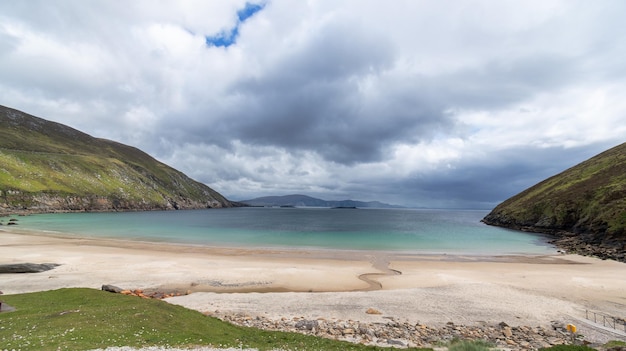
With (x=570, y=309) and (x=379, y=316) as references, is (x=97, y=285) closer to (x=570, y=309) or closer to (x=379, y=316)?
(x=379, y=316)

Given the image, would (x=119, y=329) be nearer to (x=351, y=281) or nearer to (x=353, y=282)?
(x=353, y=282)

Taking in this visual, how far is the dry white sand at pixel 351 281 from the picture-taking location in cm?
2347

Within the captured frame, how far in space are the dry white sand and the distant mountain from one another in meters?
20.7

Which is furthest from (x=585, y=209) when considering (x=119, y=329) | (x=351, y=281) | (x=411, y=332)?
(x=119, y=329)

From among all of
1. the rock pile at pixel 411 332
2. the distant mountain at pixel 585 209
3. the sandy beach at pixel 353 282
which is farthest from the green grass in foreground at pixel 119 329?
the distant mountain at pixel 585 209

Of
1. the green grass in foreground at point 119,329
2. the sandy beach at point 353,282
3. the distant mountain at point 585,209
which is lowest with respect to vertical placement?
the sandy beach at point 353,282

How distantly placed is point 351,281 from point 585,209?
95.4 m

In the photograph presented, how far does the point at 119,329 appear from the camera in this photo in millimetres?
14062

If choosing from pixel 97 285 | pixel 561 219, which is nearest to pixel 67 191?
pixel 97 285

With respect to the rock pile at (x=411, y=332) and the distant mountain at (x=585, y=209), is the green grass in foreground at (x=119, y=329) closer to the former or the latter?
the rock pile at (x=411, y=332)

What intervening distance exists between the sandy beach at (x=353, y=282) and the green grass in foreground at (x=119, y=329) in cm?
561

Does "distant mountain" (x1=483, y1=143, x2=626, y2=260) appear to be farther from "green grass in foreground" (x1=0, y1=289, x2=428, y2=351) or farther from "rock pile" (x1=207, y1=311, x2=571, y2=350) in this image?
"green grass in foreground" (x1=0, y1=289, x2=428, y2=351)

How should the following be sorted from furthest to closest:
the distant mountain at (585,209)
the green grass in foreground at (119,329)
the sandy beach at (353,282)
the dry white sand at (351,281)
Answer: the distant mountain at (585,209), the dry white sand at (351,281), the sandy beach at (353,282), the green grass in foreground at (119,329)

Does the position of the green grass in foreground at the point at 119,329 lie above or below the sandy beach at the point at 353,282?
above
